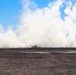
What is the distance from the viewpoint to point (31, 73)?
30.1 metres

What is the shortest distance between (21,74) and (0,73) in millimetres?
2282

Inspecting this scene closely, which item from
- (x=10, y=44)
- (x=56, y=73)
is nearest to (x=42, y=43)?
(x=10, y=44)

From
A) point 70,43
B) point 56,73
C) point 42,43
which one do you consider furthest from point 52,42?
point 56,73

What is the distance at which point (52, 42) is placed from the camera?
423ft

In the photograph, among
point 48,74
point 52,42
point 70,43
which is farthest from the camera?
point 52,42

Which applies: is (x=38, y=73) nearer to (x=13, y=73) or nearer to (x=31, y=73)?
(x=31, y=73)

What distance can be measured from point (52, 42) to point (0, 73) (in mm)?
99661

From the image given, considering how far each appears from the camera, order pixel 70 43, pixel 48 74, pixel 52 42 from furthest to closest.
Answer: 1. pixel 52 42
2. pixel 70 43
3. pixel 48 74

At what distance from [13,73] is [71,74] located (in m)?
6.13

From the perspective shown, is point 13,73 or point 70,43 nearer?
point 13,73

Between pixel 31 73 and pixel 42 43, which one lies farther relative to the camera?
pixel 42 43

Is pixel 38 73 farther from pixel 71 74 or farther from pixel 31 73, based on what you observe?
pixel 71 74

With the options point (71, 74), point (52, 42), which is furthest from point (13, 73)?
point (52, 42)

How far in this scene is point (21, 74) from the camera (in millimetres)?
29438
